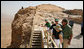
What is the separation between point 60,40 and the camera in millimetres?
6016

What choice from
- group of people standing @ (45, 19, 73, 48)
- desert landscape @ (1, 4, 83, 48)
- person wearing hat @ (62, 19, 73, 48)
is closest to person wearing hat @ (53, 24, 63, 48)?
group of people standing @ (45, 19, 73, 48)

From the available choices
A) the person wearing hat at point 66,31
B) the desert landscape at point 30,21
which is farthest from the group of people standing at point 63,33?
the desert landscape at point 30,21

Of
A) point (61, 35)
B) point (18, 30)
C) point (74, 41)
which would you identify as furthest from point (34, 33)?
point (61, 35)

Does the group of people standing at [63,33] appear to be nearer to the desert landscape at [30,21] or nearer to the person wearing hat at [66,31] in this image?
the person wearing hat at [66,31]

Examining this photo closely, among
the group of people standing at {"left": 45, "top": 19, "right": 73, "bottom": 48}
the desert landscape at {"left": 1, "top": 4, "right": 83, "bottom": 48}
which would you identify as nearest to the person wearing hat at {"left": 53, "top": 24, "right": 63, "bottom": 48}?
the group of people standing at {"left": 45, "top": 19, "right": 73, "bottom": 48}

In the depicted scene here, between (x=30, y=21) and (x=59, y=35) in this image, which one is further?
(x=30, y=21)

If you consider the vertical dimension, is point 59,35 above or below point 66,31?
below

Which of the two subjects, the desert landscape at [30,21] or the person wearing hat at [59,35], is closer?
the person wearing hat at [59,35]

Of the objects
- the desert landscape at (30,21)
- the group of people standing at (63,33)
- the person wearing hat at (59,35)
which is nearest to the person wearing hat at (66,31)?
the group of people standing at (63,33)

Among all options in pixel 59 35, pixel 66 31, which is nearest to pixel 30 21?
pixel 59 35

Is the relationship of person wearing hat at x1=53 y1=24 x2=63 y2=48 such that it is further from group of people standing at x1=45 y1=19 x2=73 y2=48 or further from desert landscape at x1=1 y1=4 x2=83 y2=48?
desert landscape at x1=1 y1=4 x2=83 y2=48

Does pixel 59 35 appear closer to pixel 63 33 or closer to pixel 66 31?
pixel 63 33

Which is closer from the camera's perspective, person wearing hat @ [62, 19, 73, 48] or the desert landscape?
person wearing hat @ [62, 19, 73, 48]

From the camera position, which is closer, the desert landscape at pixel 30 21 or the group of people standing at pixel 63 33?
the group of people standing at pixel 63 33
